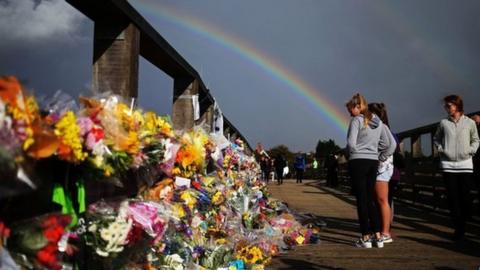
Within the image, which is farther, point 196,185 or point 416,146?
point 416,146

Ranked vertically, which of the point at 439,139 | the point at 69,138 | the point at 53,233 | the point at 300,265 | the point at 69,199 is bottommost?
the point at 300,265

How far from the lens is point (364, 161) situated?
247 inches

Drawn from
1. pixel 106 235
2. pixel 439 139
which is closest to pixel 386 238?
pixel 439 139

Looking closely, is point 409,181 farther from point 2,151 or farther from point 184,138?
point 2,151

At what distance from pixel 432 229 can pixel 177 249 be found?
18.7 feet

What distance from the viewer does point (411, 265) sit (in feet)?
17.1

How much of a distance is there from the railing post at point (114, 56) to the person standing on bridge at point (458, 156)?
4.74m

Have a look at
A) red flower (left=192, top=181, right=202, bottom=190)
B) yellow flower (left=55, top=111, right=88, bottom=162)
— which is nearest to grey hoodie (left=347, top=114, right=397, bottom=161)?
red flower (left=192, top=181, right=202, bottom=190)

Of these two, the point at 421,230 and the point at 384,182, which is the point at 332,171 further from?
the point at 384,182

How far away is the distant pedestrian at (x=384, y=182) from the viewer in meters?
6.53

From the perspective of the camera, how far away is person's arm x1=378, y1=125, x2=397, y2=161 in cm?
657

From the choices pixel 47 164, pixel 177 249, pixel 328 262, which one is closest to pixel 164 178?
pixel 177 249

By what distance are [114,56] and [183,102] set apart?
2.30m

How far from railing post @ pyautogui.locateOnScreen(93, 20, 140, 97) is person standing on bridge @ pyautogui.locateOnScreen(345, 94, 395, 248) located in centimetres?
356
